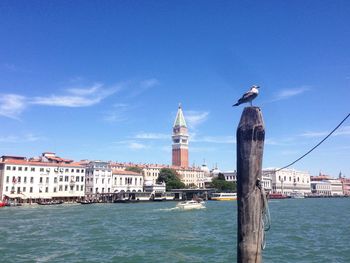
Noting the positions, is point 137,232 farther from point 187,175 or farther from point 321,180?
point 321,180

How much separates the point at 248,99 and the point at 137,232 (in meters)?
16.4

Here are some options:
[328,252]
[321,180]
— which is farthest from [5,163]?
[321,180]

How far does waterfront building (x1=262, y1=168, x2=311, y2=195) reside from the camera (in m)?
119

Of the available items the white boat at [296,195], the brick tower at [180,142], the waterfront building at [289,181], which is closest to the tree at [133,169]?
the brick tower at [180,142]

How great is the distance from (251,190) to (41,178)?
211 feet

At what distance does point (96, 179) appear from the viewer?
243 feet

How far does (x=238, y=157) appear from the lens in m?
4.52

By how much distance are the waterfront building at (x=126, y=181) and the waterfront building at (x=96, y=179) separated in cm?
245

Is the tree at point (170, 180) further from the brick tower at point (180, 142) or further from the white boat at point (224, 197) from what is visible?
the brick tower at point (180, 142)

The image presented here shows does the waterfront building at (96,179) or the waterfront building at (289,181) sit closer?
the waterfront building at (96,179)

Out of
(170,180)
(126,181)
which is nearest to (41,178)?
(126,181)

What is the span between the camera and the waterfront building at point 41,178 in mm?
59750

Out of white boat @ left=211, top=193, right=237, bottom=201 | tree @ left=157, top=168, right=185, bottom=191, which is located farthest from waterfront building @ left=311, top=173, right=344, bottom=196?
tree @ left=157, top=168, right=185, bottom=191

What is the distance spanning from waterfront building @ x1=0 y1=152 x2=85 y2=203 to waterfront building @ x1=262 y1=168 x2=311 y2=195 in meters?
61.0
